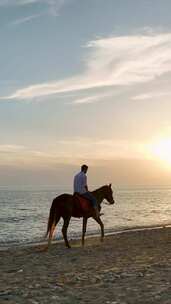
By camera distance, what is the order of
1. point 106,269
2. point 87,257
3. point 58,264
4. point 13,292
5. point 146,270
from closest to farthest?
1. point 13,292
2. point 146,270
3. point 106,269
4. point 58,264
5. point 87,257

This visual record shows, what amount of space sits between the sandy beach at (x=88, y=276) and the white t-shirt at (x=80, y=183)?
9.63ft

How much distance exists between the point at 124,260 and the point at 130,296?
6.58 m

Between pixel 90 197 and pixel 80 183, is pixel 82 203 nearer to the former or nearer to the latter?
pixel 90 197

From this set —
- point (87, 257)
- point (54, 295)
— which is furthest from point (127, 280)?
point (87, 257)

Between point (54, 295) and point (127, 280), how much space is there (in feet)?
7.48

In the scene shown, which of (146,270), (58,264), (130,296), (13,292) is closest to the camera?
(130,296)

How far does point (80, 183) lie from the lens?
2223 cm

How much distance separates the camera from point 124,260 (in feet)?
54.6

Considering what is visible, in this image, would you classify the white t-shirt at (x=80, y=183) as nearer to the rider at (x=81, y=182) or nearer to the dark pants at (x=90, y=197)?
the rider at (x=81, y=182)

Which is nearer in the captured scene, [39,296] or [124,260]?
[39,296]

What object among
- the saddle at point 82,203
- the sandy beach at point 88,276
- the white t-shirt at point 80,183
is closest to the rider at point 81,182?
the white t-shirt at point 80,183

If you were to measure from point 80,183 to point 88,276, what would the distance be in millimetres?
9529

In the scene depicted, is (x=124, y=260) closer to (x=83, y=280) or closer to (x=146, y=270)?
(x=146, y=270)

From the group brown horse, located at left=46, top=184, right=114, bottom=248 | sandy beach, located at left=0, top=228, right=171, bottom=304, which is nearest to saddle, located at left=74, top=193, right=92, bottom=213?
brown horse, located at left=46, top=184, right=114, bottom=248
